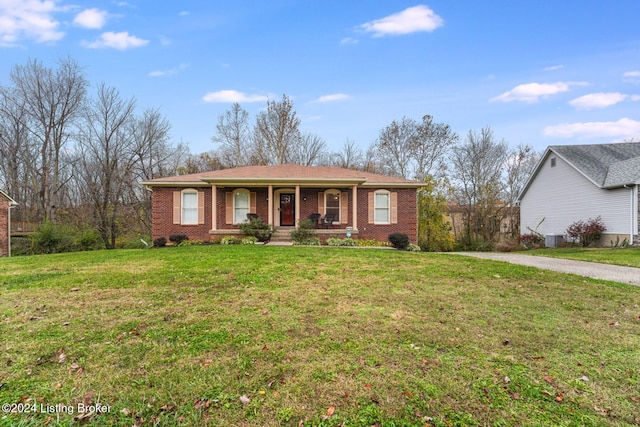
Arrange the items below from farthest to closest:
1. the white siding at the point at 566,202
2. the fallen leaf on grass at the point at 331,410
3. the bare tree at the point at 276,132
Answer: the bare tree at the point at 276,132 < the white siding at the point at 566,202 < the fallen leaf on grass at the point at 331,410

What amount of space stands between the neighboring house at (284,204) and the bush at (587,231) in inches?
353

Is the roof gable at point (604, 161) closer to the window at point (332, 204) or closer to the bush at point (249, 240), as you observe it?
the window at point (332, 204)

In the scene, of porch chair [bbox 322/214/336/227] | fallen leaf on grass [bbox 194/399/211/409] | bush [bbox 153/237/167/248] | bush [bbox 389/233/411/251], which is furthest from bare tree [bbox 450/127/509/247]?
fallen leaf on grass [bbox 194/399/211/409]

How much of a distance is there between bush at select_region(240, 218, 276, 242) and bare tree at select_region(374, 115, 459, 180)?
51.9 feet

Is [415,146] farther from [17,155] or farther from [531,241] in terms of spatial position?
[17,155]

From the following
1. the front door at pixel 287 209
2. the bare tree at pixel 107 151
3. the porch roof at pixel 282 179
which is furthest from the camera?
the bare tree at pixel 107 151

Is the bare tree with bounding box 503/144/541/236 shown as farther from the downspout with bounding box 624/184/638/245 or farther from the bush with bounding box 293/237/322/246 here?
the bush with bounding box 293/237/322/246

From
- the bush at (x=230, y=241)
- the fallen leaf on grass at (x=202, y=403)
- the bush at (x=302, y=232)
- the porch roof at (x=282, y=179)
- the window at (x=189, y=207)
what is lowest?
the fallen leaf on grass at (x=202, y=403)

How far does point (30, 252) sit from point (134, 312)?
16.8 m

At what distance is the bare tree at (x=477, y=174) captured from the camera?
83.0ft

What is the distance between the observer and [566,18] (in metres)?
11.5

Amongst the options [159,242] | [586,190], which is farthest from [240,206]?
[586,190]

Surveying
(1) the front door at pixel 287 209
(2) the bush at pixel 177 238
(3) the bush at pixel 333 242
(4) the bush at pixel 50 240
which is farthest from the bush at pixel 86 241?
(3) the bush at pixel 333 242

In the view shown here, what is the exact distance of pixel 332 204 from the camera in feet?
51.5
